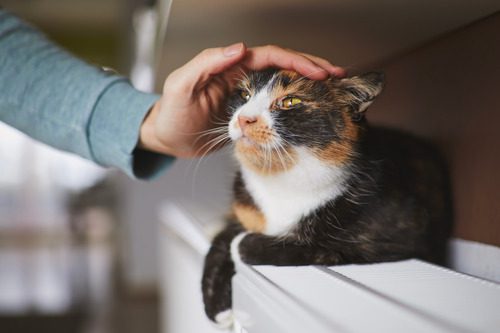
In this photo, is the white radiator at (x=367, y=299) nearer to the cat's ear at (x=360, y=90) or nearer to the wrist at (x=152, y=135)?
the cat's ear at (x=360, y=90)

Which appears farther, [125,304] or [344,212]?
[125,304]

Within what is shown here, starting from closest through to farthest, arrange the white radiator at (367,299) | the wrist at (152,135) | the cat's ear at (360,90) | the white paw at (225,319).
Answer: the white radiator at (367,299) → the cat's ear at (360,90) → the white paw at (225,319) → the wrist at (152,135)

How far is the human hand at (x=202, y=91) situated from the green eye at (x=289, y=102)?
0.04 m

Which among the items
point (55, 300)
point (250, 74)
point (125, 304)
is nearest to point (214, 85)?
point (250, 74)

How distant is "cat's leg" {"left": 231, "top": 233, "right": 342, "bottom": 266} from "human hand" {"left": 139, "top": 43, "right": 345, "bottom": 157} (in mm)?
173

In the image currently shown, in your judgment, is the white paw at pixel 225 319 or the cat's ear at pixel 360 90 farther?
the white paw at pixel 225 319

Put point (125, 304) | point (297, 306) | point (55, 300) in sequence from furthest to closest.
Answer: point (55, 300) < point (125, 304) < point (297, 306)

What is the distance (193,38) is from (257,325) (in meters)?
0.46

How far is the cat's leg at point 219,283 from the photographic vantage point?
2.35ft

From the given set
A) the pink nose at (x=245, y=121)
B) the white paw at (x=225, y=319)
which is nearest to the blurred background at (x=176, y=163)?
the pink nose at (x=245, y=121)

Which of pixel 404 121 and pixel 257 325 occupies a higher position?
pixel 404 121

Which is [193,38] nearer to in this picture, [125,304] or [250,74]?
[250,74]

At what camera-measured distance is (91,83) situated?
2.86 feet

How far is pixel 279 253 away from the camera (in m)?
0.67
